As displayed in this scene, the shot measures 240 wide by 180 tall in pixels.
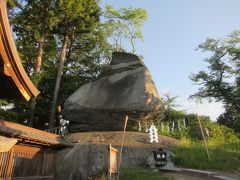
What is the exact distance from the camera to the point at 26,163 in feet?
39.4

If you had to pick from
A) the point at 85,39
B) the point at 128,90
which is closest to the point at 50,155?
the point at 128,90

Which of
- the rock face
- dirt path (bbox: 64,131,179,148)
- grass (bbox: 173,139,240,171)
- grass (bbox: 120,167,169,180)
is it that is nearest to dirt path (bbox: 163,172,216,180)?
grass (bbox: 120,167,169,180)

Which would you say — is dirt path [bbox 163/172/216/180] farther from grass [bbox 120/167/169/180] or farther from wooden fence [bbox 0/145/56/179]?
wooden fence [bbox 0/145/56/179]

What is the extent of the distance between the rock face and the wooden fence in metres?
6.33

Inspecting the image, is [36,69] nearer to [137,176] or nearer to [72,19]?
[72,19]

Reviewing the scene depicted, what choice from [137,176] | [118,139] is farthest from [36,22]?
[137,176]

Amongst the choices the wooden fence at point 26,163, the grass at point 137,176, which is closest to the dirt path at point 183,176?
the grass at point 137,176

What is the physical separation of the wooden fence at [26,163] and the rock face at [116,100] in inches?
249

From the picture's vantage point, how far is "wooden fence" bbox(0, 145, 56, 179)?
429 inches

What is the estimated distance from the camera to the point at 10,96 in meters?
5.93

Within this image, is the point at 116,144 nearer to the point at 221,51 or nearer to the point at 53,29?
the point at 53,29

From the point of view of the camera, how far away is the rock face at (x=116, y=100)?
18981mm

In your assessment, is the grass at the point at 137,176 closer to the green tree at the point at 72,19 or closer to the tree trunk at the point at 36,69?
the tree trunk at the point at 36,69

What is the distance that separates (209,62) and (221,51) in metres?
1.76
